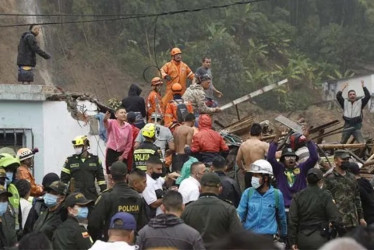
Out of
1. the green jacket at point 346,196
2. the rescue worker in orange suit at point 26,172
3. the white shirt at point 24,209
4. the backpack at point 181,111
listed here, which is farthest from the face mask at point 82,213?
the backpack at point 181,111

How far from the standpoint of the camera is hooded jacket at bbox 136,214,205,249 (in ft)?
33.8

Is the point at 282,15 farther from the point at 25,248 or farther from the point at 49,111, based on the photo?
the point at 25,248

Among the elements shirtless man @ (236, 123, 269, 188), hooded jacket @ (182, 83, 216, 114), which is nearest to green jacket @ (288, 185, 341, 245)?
shirtless man @ (236, 123, 269, 188)

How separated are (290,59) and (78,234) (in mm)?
44357

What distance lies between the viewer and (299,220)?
45.5ft

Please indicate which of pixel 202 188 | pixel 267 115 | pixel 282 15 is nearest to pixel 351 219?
pixel 202 188

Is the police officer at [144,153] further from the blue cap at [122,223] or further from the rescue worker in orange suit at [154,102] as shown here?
the blue cap at [122,223]

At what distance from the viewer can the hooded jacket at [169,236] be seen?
10289 millimetres

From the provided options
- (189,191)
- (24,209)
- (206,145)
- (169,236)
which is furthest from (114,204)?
(206,145)

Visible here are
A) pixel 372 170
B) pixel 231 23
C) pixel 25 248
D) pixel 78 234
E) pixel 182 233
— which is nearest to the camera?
pixel 25 248

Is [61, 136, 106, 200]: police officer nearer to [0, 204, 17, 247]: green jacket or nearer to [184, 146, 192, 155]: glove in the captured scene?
[184, 146, 192, 155]: glove

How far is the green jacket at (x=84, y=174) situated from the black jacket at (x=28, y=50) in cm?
616

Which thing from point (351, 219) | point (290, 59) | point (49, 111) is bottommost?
point (351, 219)

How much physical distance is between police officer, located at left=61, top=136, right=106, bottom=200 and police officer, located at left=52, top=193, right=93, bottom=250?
437cm
